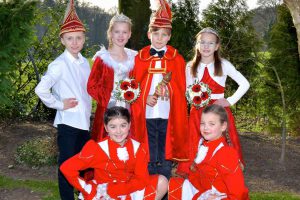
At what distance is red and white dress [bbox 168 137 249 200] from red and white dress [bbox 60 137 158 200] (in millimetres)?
271

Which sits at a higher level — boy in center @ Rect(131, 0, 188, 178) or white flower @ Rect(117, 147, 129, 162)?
boy in center @ Rect(131, 0, 188, 178)

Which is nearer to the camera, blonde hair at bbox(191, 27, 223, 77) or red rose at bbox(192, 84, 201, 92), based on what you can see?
red rose at bbox(192, 84, 201, 92)

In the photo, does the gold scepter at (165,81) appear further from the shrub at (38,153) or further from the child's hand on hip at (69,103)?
the shrub at (38,153)

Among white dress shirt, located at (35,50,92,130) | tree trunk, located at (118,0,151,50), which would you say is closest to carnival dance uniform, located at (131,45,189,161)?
white dress shirt, located at (35,50,92,130)

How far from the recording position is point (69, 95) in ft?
14.7

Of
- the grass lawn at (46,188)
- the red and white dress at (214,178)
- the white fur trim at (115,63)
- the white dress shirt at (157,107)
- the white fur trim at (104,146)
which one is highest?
the white fur trim at (115,63)

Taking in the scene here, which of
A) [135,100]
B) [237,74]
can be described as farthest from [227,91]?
[135,100]

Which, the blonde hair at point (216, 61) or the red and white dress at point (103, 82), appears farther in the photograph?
the blonde hair at point (216, 61)

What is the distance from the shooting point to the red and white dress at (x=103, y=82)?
4.51m

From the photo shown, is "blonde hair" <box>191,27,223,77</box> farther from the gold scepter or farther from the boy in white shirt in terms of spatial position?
the boy in white shirt

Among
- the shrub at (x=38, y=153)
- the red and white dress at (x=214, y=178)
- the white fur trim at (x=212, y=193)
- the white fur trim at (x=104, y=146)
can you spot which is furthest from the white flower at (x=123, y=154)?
the shrub at (x=38, y=153)

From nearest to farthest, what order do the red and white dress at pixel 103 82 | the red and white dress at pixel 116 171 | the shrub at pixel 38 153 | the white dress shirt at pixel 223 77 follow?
the red and white dress at pixel 116 171 < the red and white dress at pixel 103 82 < the white dress shirt at pixel 223 77 < the shrub at pixel 38 153

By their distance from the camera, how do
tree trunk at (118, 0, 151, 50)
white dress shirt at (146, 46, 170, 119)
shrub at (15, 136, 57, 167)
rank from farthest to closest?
tree trunk at (118, 0, 151, 50) → shrub at (15, 136, 57, 167) → white dress shirt at (146, 46, 170, 119)

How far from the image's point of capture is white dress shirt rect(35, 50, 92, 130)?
4398 millimetres
